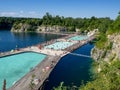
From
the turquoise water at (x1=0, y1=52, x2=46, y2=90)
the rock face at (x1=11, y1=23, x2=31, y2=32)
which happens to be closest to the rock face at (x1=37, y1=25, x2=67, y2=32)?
the rock face at (x1=11, y1=23, x2=31, y2=32)

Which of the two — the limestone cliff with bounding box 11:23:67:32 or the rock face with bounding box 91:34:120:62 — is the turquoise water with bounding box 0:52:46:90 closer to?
the rock face with bounding box 91:34:120:62

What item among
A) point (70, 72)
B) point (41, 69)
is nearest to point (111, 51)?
point (70, 72)

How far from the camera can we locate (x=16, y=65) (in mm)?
55188

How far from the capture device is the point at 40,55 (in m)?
68.2

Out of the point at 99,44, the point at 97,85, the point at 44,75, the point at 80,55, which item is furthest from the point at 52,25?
the point at 97,85

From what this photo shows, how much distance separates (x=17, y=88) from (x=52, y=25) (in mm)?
117181

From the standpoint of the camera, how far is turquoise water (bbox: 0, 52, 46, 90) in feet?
151

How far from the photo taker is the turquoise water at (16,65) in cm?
4600

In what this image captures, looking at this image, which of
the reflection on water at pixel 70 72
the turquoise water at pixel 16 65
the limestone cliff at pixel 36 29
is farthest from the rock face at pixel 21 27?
the reflection on water at pixel 70 72

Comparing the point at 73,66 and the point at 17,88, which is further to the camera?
the point at 73,66

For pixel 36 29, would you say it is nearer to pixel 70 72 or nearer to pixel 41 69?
pixel 70 72

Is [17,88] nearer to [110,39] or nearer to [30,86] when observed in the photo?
[30,86]

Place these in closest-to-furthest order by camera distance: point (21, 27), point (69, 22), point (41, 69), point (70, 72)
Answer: point (41, 69), point (70, 72), point (21, 27), point (69, 22)

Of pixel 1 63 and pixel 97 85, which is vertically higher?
pixel 97 85
